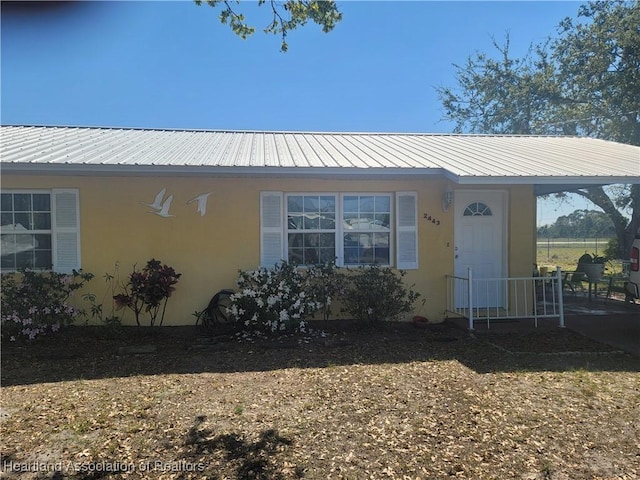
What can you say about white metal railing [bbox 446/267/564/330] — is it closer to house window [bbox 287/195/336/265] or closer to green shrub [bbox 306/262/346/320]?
green shrub [bbox 306/262/346/320]

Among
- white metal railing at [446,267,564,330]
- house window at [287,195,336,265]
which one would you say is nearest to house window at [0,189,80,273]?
house window at [287,195,336,265]

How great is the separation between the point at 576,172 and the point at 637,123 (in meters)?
12.7

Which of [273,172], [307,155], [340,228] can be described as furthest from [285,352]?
[307,155]

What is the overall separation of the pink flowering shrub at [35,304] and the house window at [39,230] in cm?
32

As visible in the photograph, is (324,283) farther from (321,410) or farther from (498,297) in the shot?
(498,297)

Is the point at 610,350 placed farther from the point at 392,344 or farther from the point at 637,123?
the point at 637,123

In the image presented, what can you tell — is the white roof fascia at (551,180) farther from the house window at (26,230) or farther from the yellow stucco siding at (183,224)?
the house window at (26,230)

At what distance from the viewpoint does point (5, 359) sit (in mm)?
5566

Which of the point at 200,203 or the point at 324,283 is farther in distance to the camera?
the point at 200,203

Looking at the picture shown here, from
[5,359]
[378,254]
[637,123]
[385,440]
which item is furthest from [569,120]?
[5,359]

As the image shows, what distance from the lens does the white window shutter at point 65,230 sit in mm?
6922

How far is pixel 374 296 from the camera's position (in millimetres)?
6891

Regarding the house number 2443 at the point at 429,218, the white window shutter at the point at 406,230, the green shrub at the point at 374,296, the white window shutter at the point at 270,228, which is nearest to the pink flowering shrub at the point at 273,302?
the white window shutter at the point at 270,228

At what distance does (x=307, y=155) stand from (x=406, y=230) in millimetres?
2124
